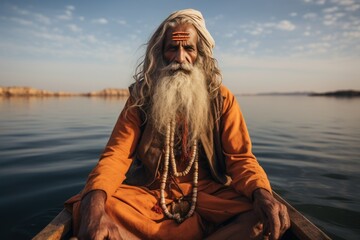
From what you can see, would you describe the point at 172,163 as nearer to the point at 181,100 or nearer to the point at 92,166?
the point at 181,100

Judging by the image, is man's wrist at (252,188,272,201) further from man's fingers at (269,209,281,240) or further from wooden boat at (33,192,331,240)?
wooden boat at (33,192,331,240)

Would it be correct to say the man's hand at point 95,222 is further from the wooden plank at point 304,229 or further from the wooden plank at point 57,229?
the wooden plank at point 304,229

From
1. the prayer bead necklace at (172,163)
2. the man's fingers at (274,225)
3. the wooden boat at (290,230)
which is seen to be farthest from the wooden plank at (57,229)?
the man's fingers at (274,225)

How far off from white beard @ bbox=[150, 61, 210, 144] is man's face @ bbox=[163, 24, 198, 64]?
106 millimetres

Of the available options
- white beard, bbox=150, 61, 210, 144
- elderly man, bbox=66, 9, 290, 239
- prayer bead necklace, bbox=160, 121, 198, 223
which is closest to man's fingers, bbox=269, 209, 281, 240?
Answer: elderly man, bbox=66, 9, 290, 239

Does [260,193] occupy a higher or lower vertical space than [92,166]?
higher

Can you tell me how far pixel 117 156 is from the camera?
8.29 ft

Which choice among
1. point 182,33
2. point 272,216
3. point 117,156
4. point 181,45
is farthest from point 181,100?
point 272,216

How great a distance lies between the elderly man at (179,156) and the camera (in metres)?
2.24

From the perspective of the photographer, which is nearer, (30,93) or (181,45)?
(181,45)

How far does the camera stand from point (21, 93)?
61500 mm

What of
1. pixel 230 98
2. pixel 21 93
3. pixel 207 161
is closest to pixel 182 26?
pixel 230 98

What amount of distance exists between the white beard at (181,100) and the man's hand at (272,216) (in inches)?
36.1

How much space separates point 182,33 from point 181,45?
130mm
